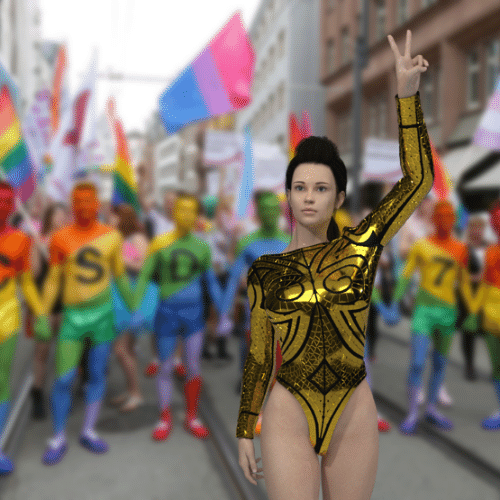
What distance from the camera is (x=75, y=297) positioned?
4066 mm

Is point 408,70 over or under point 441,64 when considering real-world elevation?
under

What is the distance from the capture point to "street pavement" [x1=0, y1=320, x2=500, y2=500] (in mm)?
3627

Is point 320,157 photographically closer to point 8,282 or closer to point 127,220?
point 8,282

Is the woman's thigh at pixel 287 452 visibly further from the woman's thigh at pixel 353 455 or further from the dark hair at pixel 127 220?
the dark hair at pixel 127 220

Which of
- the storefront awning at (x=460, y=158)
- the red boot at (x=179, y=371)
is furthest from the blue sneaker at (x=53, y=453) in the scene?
the storefront awning at (x=460, y=158)

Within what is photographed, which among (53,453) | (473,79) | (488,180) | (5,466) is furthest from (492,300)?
(473,79)

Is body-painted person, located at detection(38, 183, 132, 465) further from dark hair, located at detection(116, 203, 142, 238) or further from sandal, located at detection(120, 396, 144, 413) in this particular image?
dark hair, located at detection(116, 203, 142, 238)

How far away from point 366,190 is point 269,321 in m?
20.8

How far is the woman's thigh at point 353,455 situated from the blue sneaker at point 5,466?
3.01 m

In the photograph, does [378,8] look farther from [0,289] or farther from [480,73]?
[0,289]

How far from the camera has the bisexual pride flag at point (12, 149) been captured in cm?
439

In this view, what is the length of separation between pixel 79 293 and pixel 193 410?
1516 millimetres

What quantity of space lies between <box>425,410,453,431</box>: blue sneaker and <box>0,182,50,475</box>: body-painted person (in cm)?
335

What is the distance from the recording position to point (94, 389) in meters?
4.31
